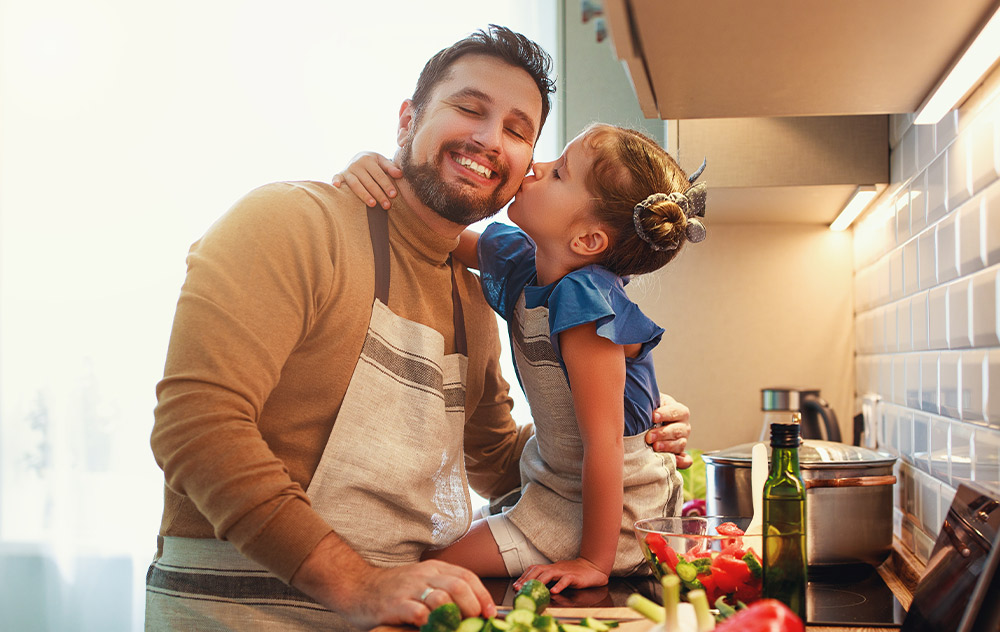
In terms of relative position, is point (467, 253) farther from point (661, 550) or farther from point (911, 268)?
point (911, 268)

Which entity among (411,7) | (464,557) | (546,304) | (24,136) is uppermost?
(411,7)

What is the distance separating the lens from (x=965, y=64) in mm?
936

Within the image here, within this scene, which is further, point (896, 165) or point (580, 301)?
point (896, 165)

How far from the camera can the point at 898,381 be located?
5.18 ft

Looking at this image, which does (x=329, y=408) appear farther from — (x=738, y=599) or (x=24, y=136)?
(x=24, y=136)

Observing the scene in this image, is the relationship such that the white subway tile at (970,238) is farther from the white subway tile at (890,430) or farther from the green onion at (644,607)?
the green onion at (644,607)

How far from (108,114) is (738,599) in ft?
7.57

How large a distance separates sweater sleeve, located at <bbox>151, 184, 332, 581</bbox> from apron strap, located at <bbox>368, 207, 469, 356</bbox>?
0.13 meters

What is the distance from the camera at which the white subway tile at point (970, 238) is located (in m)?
1.04

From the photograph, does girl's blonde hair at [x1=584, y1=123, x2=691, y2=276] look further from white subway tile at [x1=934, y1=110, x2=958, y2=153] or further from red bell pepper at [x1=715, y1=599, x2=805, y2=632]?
red bell pepper at [x1=715, y1=599, x2=805, y2=632]

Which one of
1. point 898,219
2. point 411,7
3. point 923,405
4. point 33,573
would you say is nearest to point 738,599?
point 923,405

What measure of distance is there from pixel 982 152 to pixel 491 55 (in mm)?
709

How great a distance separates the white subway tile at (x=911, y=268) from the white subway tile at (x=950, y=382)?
0.71 feet

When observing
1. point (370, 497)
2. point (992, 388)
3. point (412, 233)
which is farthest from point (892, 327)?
point (370, 497)
